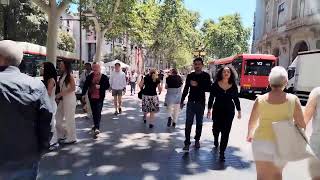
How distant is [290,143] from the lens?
170 inches

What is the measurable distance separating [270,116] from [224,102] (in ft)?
10.6

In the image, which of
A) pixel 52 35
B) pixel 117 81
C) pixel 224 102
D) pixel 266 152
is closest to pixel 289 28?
pixel 117 81

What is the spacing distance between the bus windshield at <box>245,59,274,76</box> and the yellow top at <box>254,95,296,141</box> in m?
23.9

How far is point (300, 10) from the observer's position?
128ft

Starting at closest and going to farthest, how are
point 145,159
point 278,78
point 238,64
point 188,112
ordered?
point 278,78
point 145,159
point 188,112
point 238,64

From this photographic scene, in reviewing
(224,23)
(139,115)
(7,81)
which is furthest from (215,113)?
(224,23)

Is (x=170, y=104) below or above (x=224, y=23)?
below

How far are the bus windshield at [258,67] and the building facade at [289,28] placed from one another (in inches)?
330

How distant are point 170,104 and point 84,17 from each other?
663 inches

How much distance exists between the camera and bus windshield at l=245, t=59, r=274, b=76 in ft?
92.2

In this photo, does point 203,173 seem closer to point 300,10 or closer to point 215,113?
point 215,113

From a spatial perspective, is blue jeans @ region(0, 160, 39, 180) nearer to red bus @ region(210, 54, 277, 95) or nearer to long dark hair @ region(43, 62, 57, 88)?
long dark hair @ region(43, 62, 57, 88)

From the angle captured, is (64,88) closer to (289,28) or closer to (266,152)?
(266,152)

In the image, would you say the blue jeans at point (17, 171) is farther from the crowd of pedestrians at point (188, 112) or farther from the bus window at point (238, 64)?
the bus window at point (238, 64)
